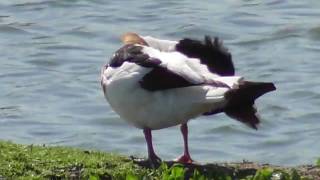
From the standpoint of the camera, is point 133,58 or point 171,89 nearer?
point 171,89

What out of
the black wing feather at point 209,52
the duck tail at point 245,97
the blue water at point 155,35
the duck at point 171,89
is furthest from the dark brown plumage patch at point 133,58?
the blue water at point 155,35

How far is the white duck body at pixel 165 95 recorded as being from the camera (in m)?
7.57

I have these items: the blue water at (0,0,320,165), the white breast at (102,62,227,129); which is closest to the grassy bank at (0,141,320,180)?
the white breast at (102,62,227,129)

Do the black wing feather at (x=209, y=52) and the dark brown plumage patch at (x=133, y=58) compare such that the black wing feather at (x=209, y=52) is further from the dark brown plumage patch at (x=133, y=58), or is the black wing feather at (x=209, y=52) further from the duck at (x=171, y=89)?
the dark brown plumage patch at (x=133, y=58)

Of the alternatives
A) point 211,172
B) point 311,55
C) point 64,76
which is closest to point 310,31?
point 311,55

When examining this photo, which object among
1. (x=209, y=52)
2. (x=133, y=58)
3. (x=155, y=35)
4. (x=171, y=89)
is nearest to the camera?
(x=171, y=89)

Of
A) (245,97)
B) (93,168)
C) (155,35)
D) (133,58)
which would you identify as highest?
(155,35)

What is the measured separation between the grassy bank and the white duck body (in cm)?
32

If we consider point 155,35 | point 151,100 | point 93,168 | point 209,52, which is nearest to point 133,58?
point 151,100

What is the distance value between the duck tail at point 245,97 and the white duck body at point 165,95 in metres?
0.05

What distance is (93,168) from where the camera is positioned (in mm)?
7621

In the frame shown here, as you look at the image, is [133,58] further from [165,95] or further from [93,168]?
[93,168]

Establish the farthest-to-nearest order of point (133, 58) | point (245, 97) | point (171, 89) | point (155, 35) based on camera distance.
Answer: point (155, 35) → point (133, 58) → point (171, 89) → point (245, 97)

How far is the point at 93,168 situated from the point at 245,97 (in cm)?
108
